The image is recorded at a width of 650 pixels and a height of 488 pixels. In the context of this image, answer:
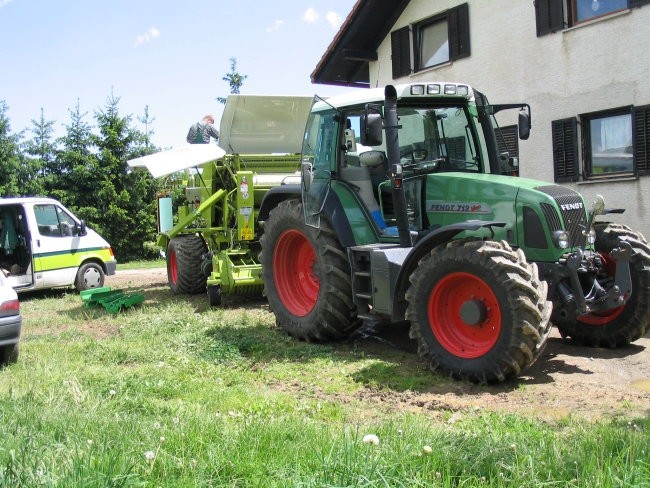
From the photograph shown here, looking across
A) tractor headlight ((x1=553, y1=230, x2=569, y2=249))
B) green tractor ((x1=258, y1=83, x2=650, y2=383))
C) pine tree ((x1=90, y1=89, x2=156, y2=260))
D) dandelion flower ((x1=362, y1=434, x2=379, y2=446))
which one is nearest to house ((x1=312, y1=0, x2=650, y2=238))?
green tractor ((x1=258, y1=83, x2=650, y2=383))

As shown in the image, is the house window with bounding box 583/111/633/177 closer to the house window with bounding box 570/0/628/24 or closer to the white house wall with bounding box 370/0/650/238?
the white house wall with bounding box 370/0/650/238

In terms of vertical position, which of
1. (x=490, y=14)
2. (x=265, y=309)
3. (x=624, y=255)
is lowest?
(x=265, y=309)

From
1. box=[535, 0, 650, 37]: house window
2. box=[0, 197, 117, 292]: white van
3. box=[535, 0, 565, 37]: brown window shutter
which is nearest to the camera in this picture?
box=[535, 0, 650, 37]: house window

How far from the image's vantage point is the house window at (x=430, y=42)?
43.8 ft

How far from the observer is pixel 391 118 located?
6.00m

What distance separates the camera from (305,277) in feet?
24.8

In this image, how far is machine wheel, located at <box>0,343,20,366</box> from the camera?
6.43 m

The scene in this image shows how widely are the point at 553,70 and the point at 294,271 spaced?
6737 mm

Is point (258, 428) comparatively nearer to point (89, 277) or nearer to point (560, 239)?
point (560, 239)

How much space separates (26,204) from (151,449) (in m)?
9.93

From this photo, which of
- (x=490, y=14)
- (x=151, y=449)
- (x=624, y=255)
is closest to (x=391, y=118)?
(x=624, y=255)

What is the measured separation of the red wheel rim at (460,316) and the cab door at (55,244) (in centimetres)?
866

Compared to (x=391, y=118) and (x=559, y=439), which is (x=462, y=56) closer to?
(x=391, y=118)

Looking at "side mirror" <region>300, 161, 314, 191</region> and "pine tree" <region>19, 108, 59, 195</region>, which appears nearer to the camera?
"side mirror" <region>300, 161, 314, 191</region>
